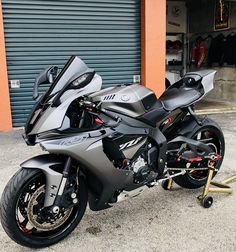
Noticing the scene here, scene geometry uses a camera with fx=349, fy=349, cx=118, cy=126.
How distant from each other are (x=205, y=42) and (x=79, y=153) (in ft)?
31.6

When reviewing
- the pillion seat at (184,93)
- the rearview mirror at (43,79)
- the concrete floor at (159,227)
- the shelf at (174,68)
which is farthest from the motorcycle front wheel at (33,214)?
the shelf at (174,68)

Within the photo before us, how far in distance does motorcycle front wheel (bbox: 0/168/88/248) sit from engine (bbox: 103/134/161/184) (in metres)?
0.32

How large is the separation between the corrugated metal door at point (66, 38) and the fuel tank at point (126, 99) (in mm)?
4289

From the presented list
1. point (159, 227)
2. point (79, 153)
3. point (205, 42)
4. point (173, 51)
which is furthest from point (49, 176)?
point (205, 42)

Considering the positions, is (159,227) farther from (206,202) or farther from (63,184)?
(63,184)

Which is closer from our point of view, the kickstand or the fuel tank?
the fuel tank

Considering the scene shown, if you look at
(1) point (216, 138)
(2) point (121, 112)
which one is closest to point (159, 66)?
(1) point (216, 138)

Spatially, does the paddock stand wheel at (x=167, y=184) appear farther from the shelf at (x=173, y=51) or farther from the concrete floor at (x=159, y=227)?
the shelf at (x=173, y=51)

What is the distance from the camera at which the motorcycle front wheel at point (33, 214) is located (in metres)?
2.37

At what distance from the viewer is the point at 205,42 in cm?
1109

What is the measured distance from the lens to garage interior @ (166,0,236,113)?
10.1 metres

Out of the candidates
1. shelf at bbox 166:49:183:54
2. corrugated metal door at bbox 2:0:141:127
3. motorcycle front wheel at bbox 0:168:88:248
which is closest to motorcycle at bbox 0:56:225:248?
motorcycle front wheel at bbox 0:168:88:248

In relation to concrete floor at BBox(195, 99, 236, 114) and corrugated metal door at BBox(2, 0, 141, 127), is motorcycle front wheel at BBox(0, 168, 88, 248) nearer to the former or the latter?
corrugated metal door at BBox(2, 0, 141, 127)

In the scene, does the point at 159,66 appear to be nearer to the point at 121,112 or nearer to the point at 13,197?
the point at 121,112
